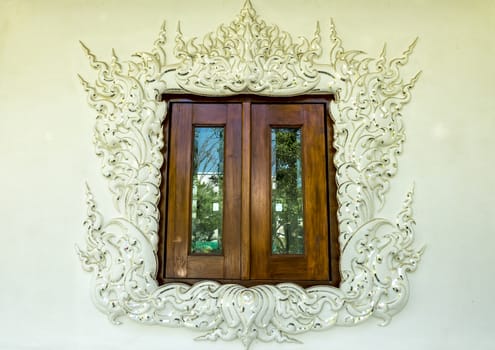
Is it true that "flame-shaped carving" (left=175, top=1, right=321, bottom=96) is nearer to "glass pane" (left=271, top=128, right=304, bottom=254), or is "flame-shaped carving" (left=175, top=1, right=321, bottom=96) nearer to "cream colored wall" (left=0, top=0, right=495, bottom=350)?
"cream colored wall" (left=0, top=0, right=495, bottom=350)

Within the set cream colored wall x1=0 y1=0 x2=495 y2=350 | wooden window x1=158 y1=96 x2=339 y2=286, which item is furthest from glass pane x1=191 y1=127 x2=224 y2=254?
cream colored wall x1=0 y1=0 x2=495 y2=350

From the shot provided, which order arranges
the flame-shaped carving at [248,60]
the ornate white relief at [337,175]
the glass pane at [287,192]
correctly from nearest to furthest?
the ornate white relief at [337,175], the glass pane at [287,192], the flame-shaped carving at [248,60]

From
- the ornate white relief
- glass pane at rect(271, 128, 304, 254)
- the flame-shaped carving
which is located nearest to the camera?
the ornate white relief

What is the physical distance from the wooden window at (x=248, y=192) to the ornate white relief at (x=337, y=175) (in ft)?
0.24

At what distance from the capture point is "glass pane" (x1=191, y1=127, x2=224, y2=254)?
84.2 inches

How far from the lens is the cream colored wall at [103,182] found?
203 centimetres

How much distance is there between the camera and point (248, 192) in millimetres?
2137

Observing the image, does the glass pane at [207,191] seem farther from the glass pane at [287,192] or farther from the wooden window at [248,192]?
the glass pane at [287,192]

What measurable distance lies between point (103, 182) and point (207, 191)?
2.11 ft

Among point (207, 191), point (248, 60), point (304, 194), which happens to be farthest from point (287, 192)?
point (248, 60)

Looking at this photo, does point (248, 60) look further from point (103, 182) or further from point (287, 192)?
point (103, 182)

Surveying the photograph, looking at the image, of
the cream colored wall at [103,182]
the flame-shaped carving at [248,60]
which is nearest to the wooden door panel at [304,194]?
the flame-shaped carving at [248,60]

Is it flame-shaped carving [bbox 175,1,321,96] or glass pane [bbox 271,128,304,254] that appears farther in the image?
flame-shaped carving [bbox 175,1,321,96]

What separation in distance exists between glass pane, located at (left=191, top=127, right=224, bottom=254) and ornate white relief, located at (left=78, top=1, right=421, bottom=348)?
223 millimetres
